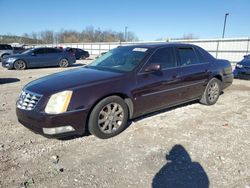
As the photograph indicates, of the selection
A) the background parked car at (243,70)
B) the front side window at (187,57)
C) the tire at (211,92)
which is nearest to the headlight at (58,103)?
the front side window at (187,57)

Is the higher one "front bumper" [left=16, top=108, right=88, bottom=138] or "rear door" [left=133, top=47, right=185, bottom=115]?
"rear door" [left=133, top=47, right=185, bottom=115]

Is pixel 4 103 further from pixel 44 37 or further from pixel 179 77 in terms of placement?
pixel 44 37

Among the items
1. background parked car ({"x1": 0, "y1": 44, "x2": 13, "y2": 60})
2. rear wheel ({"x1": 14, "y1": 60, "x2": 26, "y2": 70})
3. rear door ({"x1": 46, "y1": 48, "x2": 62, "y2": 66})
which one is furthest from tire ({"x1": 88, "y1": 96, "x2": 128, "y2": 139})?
background parked car ({"x1": 0, "y1": 44, "x2": 13, "y2": 60})

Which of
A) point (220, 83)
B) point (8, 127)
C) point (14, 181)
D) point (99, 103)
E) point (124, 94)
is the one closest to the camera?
point (14, 181)

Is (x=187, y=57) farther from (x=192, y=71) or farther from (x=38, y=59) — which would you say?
(x=38, y=59)

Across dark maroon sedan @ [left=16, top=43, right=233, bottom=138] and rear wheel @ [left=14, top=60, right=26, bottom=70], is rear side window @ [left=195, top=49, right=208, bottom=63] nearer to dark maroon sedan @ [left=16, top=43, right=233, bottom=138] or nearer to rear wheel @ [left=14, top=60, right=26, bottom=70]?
dark maroon sedan @ [left=16, top=43, right=233, bottom=138]

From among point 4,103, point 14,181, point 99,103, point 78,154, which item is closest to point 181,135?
point 99,103

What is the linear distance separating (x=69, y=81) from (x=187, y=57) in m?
2.92

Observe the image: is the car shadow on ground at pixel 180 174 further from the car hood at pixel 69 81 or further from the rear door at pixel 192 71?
the rear door at pixel 192 71

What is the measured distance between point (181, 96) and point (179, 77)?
0.47m

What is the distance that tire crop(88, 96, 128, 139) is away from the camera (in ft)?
13.0

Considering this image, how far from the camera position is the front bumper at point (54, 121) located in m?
3.63

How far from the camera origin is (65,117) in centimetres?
368

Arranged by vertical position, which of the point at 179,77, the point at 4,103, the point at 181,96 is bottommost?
the point at 4,103
